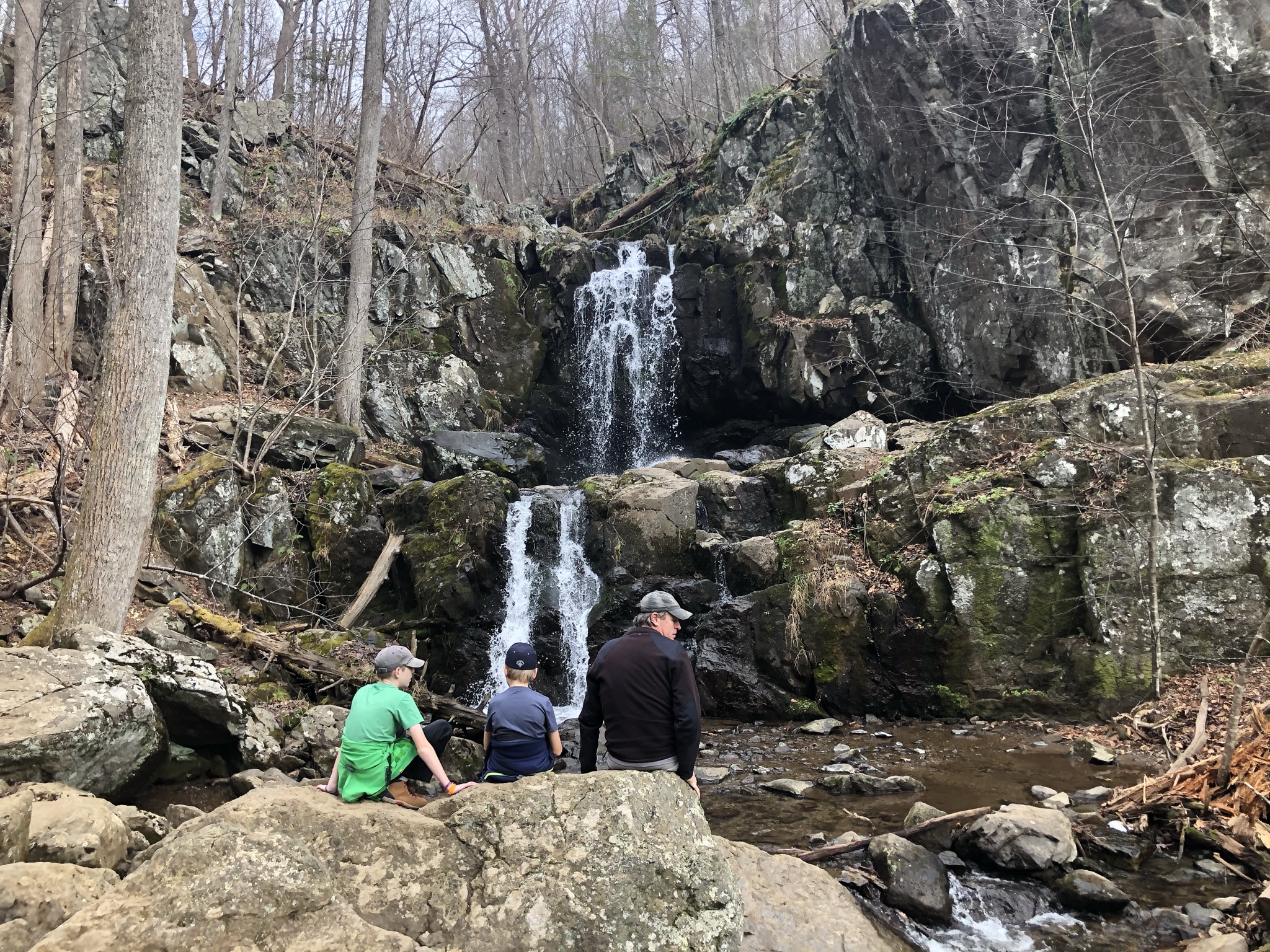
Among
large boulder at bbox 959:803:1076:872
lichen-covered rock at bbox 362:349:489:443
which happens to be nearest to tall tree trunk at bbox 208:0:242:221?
lichen-covered rock at bbox 362:349:489:443

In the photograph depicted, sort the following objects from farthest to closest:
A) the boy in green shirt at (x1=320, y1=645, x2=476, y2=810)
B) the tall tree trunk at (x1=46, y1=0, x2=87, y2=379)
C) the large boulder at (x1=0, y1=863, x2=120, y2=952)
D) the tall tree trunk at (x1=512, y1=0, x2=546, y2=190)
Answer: the tall tree trunk at (x1=512, y1=0, x2=546, y2=190), the tall tree trunk at (x1=46, y1=0, x2=87, y2=379), the boy in green shirt at (x1=320, y1=645, x2=476, y2=810), the large boulder at (x1=0, y1=863, x2=120, y2=952)

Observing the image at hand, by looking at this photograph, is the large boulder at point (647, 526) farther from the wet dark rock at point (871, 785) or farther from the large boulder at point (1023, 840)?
the large boulder at point (1023, 840)

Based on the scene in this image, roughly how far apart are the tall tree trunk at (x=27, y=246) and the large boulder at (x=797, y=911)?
12271mm

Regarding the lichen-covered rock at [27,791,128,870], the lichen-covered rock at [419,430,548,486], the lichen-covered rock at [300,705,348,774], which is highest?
the lichen-covered rock at [419,430,548,486]

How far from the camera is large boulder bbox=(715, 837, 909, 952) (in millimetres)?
3730

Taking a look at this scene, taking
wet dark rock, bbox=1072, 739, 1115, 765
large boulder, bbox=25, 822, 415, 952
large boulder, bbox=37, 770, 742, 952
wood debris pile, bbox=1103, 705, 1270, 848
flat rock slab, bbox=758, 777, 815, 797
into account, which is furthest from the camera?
wet dark rock, bbox=1072, 739, 1115, 765

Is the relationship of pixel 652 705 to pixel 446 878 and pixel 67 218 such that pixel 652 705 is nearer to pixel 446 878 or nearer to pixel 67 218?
pixel 446 878

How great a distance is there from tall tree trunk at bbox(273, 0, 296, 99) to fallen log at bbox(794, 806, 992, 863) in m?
26.2

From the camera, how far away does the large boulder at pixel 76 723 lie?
448 centimetres

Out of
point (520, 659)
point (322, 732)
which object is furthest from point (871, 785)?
point (322, 732)

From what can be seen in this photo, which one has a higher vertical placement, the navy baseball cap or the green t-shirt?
the navy baseball cap

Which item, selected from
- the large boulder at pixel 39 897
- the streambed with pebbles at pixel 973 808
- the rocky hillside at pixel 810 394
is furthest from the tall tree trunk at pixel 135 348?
the streambed with pebbles at pixel 973 808

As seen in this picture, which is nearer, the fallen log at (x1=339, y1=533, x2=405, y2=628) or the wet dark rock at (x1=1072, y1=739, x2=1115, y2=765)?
the wet dark rock at (x1=1072, y1=739, x2=1115, y2=765)

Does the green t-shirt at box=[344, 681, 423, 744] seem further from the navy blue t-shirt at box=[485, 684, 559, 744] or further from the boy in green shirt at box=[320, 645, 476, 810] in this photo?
the navy blue t-shirt at box=[485, 684, 559, 744]
